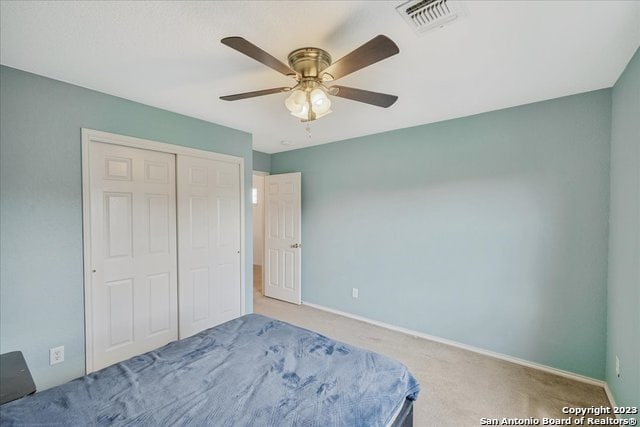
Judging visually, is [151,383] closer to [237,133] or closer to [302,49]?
[302,49]

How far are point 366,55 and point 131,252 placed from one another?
250cm

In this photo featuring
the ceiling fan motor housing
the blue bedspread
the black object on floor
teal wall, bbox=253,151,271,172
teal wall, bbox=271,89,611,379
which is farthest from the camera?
teal wall, bbox=253,151,271,172

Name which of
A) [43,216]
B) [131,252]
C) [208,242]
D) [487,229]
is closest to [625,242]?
[487,229]

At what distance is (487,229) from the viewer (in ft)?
8.86

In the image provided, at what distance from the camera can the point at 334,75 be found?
152cm

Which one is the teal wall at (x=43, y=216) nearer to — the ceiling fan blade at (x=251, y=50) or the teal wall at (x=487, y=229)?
the ceiling fan blade at (x=251, y=50)

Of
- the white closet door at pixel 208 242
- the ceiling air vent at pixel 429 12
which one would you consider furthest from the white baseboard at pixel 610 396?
the white closet door at pixel 208 242

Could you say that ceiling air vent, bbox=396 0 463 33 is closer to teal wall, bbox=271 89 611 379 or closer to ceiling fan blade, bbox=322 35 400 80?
ceiling fan blade, bbox=322 35 400 80

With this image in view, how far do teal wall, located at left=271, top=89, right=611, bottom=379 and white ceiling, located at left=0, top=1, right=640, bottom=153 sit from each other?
0.43m

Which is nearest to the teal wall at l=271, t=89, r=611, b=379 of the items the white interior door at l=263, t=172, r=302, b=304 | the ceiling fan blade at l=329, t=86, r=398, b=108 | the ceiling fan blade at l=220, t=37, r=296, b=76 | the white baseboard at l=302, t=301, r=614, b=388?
the white baseboard at l=302, t=301, r=614, b=388

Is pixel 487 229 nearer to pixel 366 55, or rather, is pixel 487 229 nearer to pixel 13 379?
pixel 366 55

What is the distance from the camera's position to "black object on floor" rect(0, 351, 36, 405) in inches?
57.8

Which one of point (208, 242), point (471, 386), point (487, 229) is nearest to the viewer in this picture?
point (471, 386)

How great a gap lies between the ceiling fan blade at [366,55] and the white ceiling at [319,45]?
0.22m
